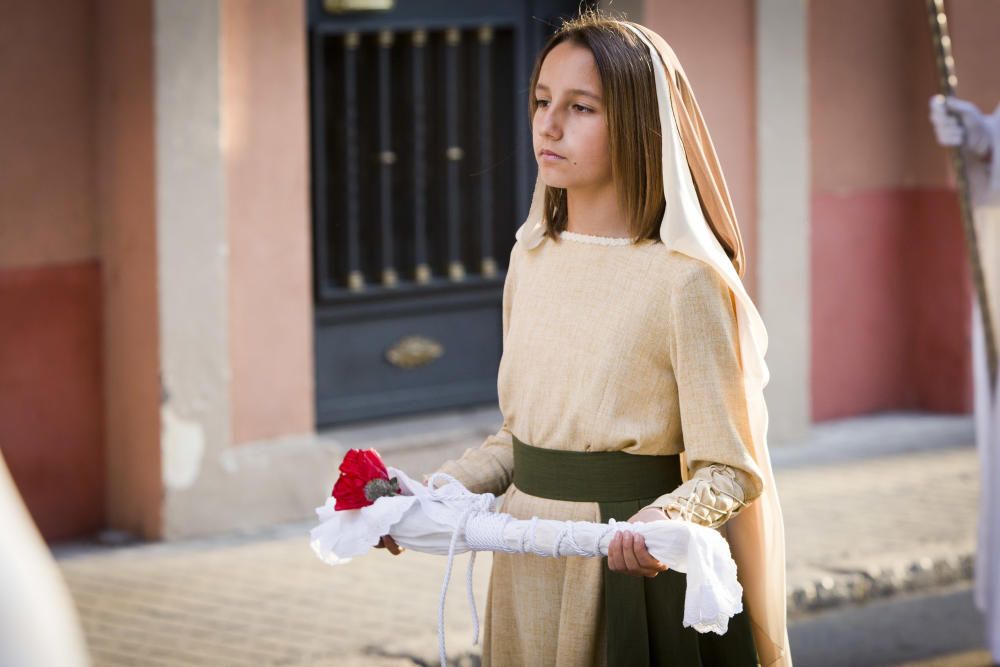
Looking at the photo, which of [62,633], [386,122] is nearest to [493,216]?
[386,122]

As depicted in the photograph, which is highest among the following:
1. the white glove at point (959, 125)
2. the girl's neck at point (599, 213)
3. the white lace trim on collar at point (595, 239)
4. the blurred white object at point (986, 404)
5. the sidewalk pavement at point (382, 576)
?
the white glove at point (959, 125)

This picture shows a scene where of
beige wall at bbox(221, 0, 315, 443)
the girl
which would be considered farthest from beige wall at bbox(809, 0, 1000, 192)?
the girl

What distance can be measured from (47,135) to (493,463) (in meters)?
3.77

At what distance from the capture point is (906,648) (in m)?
6.27

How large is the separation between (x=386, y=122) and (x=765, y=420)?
468cm

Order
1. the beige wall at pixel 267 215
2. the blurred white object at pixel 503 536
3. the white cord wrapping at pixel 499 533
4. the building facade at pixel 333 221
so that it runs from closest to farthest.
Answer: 1. the blurred white object at pixel 503 536
2. the white cord wrapping at pixel 499 533
3. the building facade at pixel 333 221
4. the beige wall at pixel 267 215

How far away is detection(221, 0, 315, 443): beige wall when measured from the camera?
6992 mm

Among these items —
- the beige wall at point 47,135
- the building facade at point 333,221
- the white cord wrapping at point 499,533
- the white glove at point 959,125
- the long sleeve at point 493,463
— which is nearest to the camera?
the white cord wrapping at point 499,533

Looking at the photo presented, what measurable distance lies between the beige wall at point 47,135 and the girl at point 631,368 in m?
3.74

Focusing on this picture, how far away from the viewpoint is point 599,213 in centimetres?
341

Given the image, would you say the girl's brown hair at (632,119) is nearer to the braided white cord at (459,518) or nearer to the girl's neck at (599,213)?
the girl's neck at (599,213)

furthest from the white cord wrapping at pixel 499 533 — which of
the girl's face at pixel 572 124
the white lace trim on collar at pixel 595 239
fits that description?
the girl's face at pixel 572 124

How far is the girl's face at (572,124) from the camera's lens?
3316 millimetres

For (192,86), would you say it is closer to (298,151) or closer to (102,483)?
(298,151)
